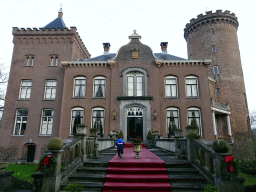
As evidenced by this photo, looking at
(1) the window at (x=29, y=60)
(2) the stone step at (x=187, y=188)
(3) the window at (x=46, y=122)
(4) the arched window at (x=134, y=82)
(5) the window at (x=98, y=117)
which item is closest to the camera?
(2) the stone step at (x=187, y=188)

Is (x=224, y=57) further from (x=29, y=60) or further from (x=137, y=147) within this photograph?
(x=29, y=60)

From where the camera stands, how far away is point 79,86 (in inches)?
792

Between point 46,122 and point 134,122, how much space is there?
33.2 ft

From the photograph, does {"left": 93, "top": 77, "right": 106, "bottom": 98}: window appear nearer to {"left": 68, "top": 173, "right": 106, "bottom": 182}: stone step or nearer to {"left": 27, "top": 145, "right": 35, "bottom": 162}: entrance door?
{"left": 27, "top": 145, "right": 35, "bottom": 162}: entrance door

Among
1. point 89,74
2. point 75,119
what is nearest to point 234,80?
point 89,74

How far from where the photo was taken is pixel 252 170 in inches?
595

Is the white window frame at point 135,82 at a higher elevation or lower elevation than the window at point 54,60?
lower

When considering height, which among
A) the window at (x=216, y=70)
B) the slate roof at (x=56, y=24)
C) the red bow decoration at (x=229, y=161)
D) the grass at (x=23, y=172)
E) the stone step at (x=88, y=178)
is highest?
the slate roof at (x=56, y=24)

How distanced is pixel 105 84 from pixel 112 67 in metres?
2.10

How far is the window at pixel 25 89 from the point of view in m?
20.9

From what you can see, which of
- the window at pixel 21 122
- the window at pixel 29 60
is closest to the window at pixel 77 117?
the window at pixel 21 122

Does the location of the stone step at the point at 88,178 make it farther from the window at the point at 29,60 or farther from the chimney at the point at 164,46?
the chimney at the point at 164,46

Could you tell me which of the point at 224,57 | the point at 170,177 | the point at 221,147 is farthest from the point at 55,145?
Result: the point at 224,57

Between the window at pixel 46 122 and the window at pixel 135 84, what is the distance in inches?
370
